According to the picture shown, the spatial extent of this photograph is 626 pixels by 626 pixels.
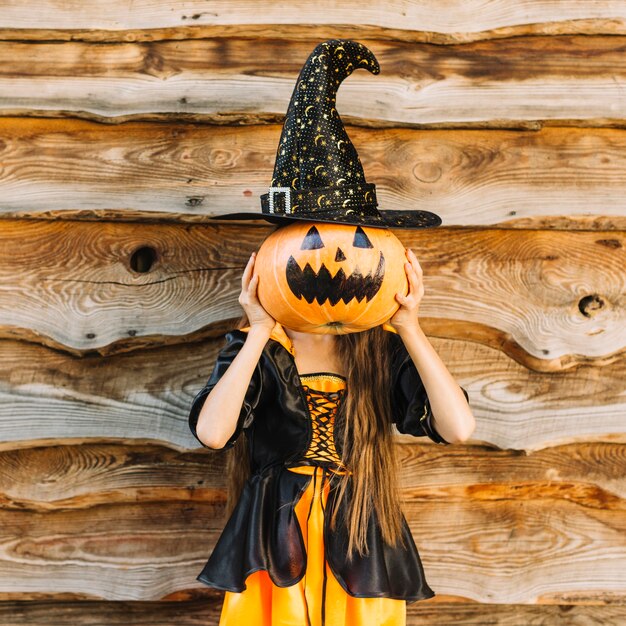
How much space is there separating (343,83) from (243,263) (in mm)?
542

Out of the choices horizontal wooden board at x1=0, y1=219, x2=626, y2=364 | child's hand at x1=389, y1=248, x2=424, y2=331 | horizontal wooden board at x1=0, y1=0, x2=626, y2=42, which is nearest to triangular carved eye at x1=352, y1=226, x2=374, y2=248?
child's hand at x1=389, y1=248, x2=424, y2=331

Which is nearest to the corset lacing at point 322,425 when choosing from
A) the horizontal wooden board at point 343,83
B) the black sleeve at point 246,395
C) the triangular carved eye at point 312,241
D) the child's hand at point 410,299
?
the black sleeve at point 246,395

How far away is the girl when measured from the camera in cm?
148

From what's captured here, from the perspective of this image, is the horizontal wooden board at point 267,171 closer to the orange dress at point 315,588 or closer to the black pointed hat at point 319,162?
the black pointed hat at point 319,162

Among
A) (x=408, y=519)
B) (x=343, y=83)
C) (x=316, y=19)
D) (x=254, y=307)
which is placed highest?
(x=316, y=19)

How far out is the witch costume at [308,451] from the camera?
4.68ft

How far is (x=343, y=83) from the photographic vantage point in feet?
6.40

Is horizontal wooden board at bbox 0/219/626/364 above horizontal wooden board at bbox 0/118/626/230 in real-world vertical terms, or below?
below

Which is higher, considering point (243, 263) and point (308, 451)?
point (243, 263)

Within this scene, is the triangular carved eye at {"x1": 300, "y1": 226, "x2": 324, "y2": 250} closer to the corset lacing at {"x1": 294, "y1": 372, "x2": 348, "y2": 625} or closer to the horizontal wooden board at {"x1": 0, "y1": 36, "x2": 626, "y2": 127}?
the corset lacing at {"x1": 294, "y1": 372, "x2": 348, "y2": 625}

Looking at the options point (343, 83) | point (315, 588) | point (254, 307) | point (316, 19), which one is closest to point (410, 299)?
point (254, 307)

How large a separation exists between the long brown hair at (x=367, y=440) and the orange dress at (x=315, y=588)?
0.03 metres

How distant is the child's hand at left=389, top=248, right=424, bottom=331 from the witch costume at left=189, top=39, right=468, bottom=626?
99 millimetres

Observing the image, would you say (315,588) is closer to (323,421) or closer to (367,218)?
(323,421)
